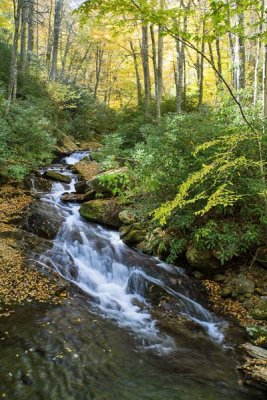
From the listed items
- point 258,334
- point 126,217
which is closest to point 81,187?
point 126,217

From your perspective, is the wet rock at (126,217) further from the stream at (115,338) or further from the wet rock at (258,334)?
the wet rock at (258,334)

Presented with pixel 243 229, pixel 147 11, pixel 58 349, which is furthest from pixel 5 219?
pixel 147 11

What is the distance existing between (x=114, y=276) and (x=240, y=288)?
2.77m

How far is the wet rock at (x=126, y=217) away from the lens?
30.5ft

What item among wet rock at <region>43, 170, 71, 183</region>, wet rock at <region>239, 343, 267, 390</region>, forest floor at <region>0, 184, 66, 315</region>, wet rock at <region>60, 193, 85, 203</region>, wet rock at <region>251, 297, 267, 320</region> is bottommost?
wet rock at <region>251, 297, 267, 320</region>

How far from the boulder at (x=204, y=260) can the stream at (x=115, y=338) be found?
1.36ft

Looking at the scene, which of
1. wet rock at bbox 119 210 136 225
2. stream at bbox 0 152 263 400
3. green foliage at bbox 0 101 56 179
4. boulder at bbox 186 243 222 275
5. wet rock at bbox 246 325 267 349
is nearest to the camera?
stream at bbox 0 152 263 400

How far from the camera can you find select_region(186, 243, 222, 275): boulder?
7.22 meters

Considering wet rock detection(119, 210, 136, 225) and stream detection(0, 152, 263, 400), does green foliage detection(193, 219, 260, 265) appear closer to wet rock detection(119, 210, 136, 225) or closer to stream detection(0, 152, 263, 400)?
stream detection(0, 152, 263, 400)

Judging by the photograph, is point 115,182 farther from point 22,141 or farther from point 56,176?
point 22,141

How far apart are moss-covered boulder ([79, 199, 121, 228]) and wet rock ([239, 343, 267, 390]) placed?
5659 millimetres

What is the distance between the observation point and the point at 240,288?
6.84 metres

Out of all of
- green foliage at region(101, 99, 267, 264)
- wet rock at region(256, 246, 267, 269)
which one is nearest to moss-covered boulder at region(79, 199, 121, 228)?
→ green foliage at region(101, 99, 267, 264)

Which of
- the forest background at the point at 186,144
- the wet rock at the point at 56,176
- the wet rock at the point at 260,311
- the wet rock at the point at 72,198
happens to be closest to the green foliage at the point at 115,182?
the forest background at the point at 186,144
